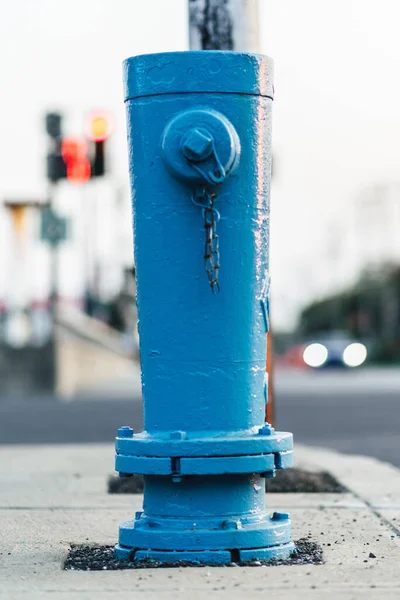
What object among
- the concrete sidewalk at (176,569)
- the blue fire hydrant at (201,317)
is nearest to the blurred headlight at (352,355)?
the concrete sidewalk at (176,569)

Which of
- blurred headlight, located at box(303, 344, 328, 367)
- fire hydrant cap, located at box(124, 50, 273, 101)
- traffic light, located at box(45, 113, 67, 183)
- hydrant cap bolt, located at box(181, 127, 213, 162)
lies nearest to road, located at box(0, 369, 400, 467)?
traffic light, located at box(45, 113, 67, 183)

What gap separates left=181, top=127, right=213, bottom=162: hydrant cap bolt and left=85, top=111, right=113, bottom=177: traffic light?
14.7 m

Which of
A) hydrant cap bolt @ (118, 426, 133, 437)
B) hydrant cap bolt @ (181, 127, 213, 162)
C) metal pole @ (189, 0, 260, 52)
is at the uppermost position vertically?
metal pole @ (189, 0, 260, 52)

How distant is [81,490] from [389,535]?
293 centimetres

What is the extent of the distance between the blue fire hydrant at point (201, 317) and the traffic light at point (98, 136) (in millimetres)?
14312

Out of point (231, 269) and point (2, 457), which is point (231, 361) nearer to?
point (231, 269)

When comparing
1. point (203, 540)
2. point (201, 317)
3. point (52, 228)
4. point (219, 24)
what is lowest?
point (203, 540)

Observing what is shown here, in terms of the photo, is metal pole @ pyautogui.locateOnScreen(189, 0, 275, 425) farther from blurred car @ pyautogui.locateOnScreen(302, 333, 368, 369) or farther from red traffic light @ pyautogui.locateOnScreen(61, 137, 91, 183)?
blurred car @ pyautogui.locateOnScreen(302, 333, 368, 369)

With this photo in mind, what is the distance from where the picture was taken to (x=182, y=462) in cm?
602

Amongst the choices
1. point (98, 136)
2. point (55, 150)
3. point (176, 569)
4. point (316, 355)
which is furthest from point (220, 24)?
point (316, 355)

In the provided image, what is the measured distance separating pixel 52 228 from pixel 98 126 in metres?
7.25

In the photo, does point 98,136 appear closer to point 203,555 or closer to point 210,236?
point 210,236

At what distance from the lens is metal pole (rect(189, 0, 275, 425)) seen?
7914mm

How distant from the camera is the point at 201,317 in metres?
6.19
